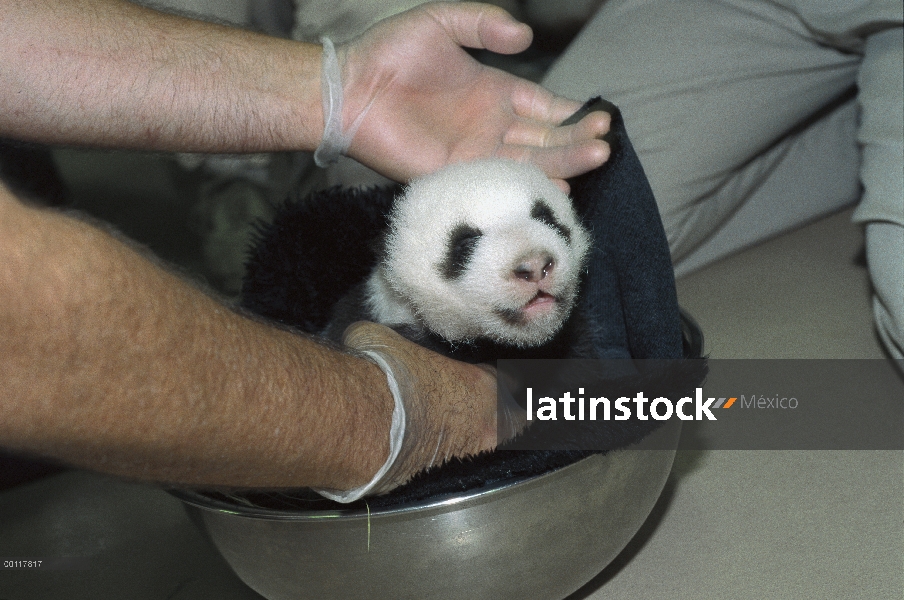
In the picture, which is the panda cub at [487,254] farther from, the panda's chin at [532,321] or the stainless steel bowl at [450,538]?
the stainless steel bowl at [450,538]

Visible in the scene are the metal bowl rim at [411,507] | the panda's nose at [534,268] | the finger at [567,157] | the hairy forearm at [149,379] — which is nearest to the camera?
the hairy forearm at [149,379]

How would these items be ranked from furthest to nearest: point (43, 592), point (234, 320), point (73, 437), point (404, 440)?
1. point (43, 592)
2. point (404, 440)
3. point (234, 320)
4. point (73, 437)

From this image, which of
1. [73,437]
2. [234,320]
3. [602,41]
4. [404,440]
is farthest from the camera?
[602,41]

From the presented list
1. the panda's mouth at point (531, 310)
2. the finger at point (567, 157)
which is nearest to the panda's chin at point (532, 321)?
the panda's mouth at point (531, 310)

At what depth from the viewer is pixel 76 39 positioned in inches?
49.1

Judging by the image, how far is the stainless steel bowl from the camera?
2.81 ft

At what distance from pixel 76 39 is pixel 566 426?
3.18 feet

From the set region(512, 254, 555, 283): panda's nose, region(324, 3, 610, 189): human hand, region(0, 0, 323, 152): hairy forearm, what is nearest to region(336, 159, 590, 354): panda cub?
region(512, 254, 555, 283): panda's nose

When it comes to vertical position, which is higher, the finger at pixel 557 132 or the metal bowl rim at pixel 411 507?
the finger at pixel 557 132

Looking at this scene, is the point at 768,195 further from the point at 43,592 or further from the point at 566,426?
the point at 43,592

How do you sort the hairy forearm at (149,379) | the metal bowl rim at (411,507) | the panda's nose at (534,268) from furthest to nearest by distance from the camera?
the panda's nose at (534,268) < the metal bowl rim at (411,507) < the hairy forearm at (149,379)

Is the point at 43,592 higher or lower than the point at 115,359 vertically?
lower

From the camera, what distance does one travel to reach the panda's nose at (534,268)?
1.03 meters

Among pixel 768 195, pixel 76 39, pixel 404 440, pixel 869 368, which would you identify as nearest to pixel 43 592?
pixel 404 440
